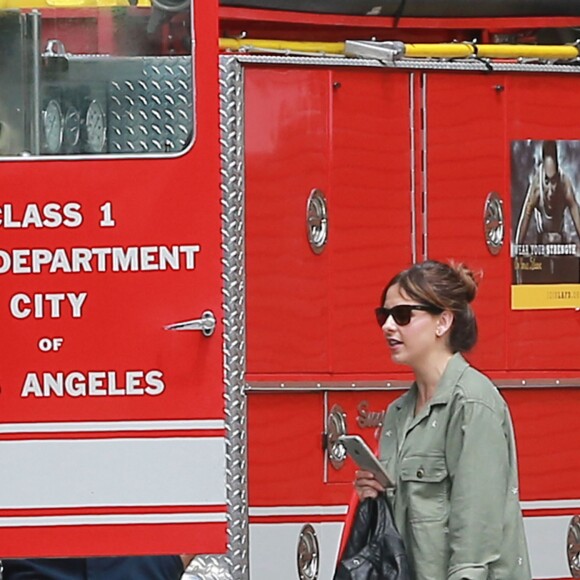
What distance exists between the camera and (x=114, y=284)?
4.28m

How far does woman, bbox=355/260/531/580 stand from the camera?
356cm

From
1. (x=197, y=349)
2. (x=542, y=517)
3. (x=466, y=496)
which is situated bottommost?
(x=542, y=517)

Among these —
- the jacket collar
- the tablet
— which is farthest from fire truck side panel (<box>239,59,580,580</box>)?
the tablet

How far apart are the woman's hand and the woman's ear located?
38 centimetres

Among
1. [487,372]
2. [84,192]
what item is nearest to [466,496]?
[84,192]

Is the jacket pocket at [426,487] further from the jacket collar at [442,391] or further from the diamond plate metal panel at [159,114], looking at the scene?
the diamond plate metal panel at [159,114]

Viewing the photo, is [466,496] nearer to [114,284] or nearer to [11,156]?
[114,284]

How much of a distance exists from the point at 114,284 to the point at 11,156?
1.45 feet

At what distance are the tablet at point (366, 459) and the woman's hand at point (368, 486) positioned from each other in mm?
12

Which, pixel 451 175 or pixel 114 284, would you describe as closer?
pixel 114 284

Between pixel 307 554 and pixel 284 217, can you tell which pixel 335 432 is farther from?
pixel 284 217

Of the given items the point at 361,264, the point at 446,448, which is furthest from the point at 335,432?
the point at 446,448

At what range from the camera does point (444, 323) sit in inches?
151

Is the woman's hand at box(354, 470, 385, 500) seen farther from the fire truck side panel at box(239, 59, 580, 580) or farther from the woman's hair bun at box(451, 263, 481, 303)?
the fire truck side panel at box(239, 59, 580, 580)
